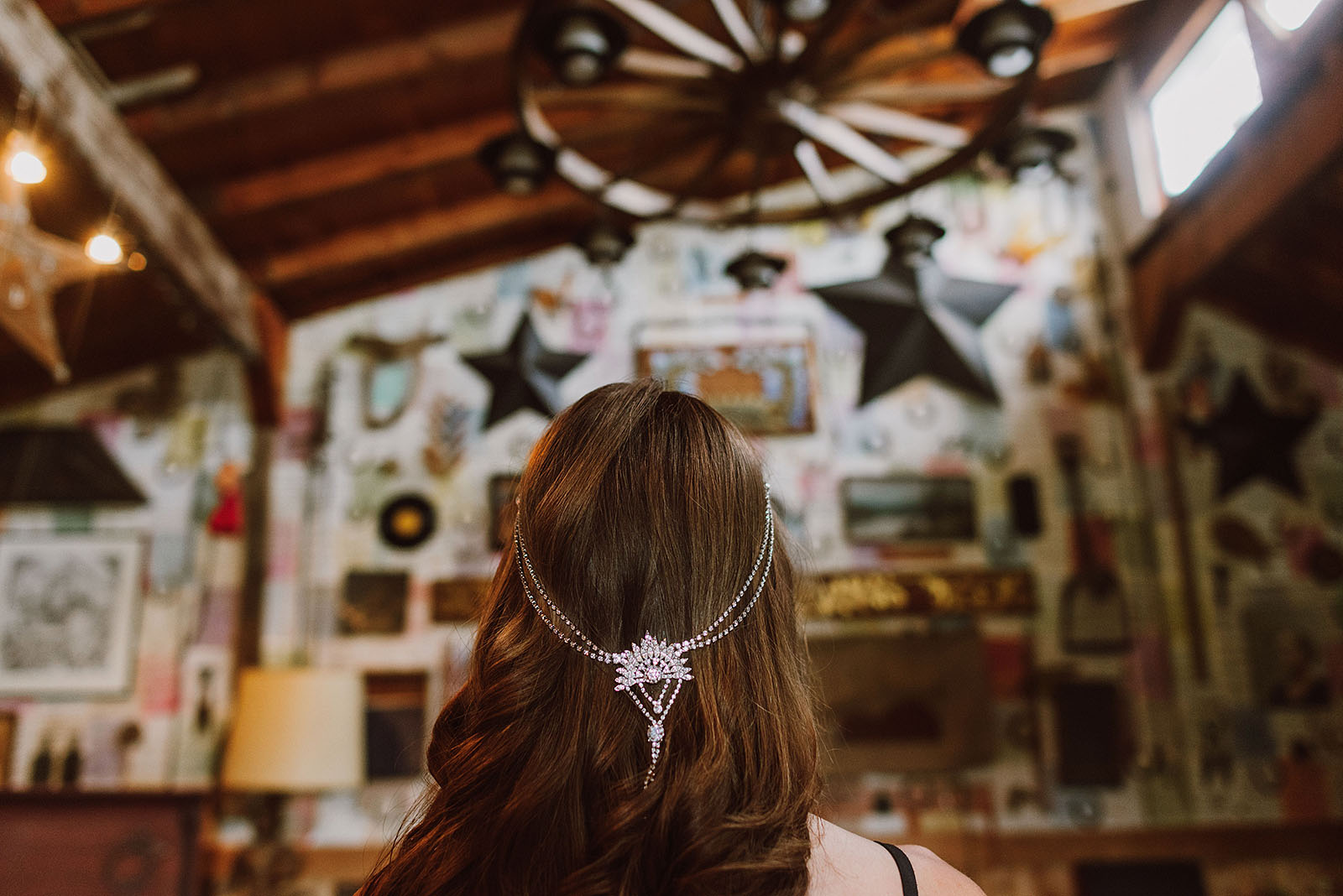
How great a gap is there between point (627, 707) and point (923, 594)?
10.6 feet

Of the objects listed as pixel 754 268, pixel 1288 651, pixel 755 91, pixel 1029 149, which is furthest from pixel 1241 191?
pixel 755 91

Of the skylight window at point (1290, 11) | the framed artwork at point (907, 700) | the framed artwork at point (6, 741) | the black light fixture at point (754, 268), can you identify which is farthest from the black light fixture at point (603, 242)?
the framed artwork at point (6, 741)

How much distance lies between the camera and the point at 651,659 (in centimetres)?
90

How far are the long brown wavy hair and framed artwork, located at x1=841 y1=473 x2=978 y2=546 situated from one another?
3.08 meters

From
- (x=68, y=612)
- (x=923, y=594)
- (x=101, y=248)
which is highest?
(x=101, y=248)

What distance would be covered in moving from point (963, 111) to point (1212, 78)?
3.39 ft

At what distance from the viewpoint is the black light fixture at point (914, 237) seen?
2.32m

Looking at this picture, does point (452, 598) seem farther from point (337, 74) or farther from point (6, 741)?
point (337, 74)

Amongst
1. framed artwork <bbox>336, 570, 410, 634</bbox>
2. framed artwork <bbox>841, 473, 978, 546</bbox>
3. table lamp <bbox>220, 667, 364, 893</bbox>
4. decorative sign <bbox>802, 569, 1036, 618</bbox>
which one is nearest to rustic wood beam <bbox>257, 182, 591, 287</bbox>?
framed artwork <bbox>336, 570, 410, 634</bbox>

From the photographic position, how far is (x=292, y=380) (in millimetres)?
4203

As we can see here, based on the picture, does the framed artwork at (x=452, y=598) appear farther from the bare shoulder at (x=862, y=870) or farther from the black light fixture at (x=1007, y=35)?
the bare shoulder at (x=862, y=870)

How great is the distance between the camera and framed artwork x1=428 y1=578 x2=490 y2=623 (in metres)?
3.89

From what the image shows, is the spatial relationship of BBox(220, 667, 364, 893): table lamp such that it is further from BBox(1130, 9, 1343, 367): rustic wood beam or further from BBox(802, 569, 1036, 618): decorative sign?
BBox(1130, 9, 1343, 367): rustic wood beam

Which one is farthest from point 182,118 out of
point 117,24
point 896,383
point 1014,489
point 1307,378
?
point 1307,378
